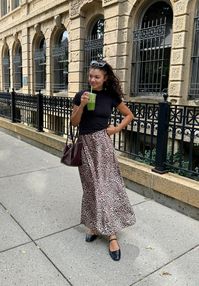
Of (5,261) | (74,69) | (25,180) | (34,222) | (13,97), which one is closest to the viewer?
(5,261)

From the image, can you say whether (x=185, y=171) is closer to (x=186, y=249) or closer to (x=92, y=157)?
(x=186, y=249)

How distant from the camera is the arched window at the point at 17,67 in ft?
54.9

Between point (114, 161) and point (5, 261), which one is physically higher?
point (114, 161)

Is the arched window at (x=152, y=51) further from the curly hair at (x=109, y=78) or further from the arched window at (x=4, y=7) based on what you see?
the arched window at (x=4, y=7)

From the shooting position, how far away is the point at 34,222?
3.26 metres

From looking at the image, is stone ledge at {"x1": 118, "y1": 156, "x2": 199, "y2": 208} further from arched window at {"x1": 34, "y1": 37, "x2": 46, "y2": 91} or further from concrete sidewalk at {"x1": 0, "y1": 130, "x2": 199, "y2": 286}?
arched window at {"x1": 34, "y1": 37, "x2": 46, "y2": 91}

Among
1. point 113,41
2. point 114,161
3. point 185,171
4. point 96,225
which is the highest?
point 113,41

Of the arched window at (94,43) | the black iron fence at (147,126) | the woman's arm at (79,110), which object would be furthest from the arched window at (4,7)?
the woman's arm at (79,110)

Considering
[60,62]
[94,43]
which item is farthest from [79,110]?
[60,62]

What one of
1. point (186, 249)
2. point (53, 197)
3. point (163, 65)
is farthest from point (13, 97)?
point (186, 249)

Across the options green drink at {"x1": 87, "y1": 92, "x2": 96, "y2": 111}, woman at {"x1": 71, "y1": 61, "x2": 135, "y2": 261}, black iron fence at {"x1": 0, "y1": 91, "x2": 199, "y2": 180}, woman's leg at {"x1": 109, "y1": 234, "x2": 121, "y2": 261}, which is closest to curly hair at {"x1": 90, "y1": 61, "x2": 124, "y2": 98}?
woman at {"x1": 71, "y1": 61, "x2": 135, "y2": 261}

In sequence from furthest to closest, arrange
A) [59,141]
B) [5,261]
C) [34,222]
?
[59,141]
[34,222]
[5,261]

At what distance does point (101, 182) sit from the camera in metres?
2.65

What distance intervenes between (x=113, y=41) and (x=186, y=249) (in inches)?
299
